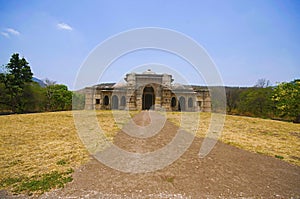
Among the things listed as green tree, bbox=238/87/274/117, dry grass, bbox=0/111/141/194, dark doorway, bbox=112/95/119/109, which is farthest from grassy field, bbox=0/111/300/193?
green tree, bbox=238/87/274/117

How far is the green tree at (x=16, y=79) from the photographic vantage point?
23.5 metres

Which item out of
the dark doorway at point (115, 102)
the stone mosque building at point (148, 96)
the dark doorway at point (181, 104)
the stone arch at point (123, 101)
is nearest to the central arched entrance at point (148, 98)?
the stone mosque building at point (148, 96)

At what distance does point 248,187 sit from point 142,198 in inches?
115

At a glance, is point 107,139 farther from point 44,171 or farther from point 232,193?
point 232,193

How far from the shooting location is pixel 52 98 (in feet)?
106

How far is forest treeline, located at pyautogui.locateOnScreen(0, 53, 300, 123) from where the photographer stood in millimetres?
20961

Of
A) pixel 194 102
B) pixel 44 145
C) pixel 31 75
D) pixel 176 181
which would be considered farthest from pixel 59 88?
pixel 176 181

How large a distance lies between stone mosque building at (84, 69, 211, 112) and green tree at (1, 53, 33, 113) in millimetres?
8211

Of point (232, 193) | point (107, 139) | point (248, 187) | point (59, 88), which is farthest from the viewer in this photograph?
Answer: point (59, 88)

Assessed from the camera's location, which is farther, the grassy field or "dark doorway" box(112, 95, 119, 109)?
"dark doorway" box(112, 95, 119, 109)

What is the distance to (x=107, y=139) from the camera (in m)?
9.26

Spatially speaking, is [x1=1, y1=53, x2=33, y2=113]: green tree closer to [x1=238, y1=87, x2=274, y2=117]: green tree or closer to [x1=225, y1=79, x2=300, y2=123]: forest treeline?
[x1=225, y1=79, x2=300, y2=123]: forest treeline

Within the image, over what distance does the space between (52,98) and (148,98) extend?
59.2 feet

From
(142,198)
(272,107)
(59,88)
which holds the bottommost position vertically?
(142,198)
